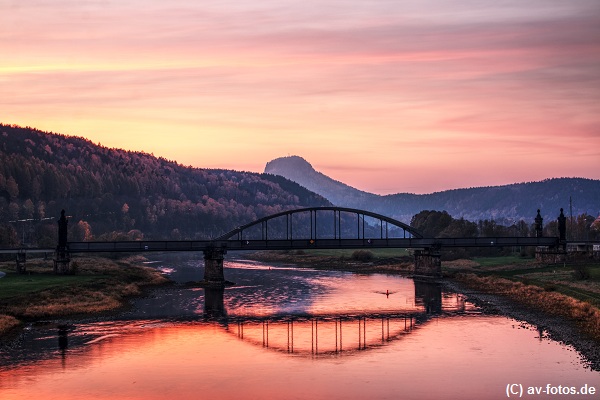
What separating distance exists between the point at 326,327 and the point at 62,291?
35.1 m

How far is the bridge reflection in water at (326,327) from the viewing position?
219ft

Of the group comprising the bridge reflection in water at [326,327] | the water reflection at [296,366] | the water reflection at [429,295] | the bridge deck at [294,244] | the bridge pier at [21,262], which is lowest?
the water reflection at [296,366]

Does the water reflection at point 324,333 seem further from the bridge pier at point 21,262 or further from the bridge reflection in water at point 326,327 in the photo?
the bridge pier at point 21,262

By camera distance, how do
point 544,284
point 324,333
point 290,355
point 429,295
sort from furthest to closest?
point 429,295 → point 544,284 → point 324,333 → point 290,355

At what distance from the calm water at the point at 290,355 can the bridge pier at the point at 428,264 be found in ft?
142

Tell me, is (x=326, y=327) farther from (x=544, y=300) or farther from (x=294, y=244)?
(x=294, y=244)

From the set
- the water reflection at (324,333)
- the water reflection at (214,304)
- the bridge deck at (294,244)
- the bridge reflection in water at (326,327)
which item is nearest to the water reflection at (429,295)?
the bridge reflection in water at (326,327)

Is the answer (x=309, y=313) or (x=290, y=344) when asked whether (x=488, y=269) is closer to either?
(x=309, y=313)

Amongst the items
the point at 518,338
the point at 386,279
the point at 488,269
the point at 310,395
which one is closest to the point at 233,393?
the point at 310,395

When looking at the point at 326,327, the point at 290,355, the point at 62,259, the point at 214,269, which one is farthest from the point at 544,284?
the point at 62,259

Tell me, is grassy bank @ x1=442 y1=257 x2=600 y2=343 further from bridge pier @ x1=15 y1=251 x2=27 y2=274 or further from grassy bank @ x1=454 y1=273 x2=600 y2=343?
bridge pier @ x1=15 y1=251 x2=27 y2=274

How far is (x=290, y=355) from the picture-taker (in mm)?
61844

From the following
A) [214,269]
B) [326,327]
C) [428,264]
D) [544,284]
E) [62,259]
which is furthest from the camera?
[428,264]

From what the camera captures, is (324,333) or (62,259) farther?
(62,259)
